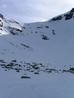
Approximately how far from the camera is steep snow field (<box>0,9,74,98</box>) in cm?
2502

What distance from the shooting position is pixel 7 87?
25.9 m

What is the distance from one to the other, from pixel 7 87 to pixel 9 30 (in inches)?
2763

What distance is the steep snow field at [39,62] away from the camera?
25019mm

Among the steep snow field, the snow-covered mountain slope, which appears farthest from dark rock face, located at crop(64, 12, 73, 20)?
the snow-covered mountain slope

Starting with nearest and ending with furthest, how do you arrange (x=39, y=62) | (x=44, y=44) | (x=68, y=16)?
(x=39, y=62) → (x=44, y=44) → (x=68, y=16)

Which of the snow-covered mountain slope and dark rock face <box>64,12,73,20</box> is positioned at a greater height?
dark rock face <box>64,12,73,20</box>

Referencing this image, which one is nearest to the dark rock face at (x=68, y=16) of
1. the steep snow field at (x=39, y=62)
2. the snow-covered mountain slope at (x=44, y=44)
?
the steep snow field at (x=39, y=62)

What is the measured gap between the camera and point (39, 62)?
167 feet

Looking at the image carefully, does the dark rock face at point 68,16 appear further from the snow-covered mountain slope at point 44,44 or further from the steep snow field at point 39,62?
the snow-covered mountain slope at point 44,44

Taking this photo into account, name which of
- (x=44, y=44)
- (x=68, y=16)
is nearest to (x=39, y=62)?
(x=44, y=44)

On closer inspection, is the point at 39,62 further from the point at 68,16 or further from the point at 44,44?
the point at 68,16

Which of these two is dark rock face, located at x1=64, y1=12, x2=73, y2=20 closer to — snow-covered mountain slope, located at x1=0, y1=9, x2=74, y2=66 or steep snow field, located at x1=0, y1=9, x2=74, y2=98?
steep snow field, located at x1=0, y1=9, x2=74, y2=98

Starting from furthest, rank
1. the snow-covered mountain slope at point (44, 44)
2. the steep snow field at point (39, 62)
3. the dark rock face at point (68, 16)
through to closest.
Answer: the dark rock face at point (68, 16), the snow-covered mountain slope at point (44, 44), the steep snow field at point (39, 62)

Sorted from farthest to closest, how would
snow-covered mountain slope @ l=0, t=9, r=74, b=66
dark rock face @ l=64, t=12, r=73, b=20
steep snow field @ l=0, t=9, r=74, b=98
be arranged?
dark rock face @ l=64, t=12, r=73, b=20, snow-covered mountain slope @ l=0, t=9, r=74, b=66, steep snow field @ l=0, t=9, r=74, b=98
